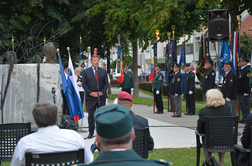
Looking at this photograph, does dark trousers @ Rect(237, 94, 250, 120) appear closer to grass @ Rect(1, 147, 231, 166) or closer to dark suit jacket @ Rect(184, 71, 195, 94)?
dark suit jacket @ Rect(184, 71, 195, 94)

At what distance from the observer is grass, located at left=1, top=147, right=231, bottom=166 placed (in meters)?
6.14

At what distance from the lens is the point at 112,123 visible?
1806 millimetres

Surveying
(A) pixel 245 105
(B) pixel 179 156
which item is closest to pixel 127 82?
(A) pixel 245 105

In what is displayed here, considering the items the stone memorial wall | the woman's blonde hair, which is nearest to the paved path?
the stone memorial wall

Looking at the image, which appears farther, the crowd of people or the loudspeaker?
the loudspeaker

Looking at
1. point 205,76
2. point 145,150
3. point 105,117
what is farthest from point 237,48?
point 105,117

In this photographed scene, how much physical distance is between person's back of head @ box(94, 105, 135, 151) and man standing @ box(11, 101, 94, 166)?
1.44 meters

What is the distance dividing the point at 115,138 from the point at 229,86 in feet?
33.6

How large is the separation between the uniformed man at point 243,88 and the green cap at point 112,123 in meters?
10.2

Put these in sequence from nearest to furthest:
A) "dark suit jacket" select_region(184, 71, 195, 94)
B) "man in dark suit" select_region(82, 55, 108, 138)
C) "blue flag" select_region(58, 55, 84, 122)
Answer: "blue flag" select_region(58, 55, 84, 122) < "man in dark suit" select_region(82, 55, 108, 138) < "dark suit jacket" select_region(184, 71, 195, 94)

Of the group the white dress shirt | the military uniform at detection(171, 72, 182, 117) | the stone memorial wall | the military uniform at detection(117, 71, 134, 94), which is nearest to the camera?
the white dress shirt

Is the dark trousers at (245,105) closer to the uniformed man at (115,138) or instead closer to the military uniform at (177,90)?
the military uniform at (177,90)

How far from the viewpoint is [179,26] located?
18.8 m

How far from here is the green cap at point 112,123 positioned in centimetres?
182
